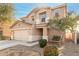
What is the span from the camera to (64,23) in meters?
2.59

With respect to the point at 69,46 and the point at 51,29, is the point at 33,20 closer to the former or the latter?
the point at 51,29

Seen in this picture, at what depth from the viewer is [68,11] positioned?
260cm

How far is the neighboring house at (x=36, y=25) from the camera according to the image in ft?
8.49

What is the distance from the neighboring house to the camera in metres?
2.59

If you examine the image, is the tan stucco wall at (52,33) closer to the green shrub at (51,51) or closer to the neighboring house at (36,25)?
the neighboring house at (36,25)

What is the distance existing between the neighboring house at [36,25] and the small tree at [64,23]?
0.05 metres

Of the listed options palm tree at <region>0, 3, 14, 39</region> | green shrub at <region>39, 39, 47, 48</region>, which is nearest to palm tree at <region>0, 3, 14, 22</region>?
palm tree at <region>0, 3, 14, 39</region>

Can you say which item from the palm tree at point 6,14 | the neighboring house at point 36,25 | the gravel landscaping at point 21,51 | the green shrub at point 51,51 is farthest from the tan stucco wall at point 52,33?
the palm tree at point 6,14

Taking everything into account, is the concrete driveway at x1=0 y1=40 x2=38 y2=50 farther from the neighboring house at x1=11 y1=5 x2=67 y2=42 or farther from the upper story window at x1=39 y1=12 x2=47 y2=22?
the upper story window at x1=39 y1=12 x2=47 y2=22

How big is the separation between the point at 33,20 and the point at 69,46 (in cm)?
66

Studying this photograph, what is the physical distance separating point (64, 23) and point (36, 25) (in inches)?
16.4

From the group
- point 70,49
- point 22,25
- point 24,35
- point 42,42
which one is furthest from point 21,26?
point 70,49

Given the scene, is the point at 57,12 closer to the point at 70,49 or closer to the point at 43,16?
the point at 43,16

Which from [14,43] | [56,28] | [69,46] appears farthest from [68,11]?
[14,43]
